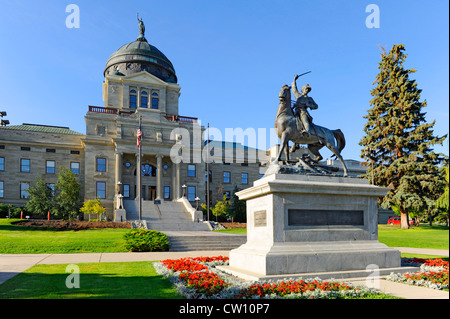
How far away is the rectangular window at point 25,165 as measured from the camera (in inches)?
1889

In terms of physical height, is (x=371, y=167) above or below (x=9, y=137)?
below

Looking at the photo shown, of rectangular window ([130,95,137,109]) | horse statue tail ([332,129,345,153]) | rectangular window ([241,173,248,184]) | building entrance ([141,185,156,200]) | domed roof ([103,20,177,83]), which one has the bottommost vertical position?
building entrance ([141,185,156,200])

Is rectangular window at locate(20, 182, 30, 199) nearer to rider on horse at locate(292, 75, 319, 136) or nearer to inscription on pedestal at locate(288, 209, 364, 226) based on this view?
rider on horse at locate(292, 75, 319, 136)

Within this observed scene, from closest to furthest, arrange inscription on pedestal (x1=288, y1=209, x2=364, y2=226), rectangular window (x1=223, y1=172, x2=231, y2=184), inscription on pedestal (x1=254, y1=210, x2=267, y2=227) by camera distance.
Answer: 1. inscription on pedestal (x1=288, y1=209, x2=364, y2=226)
2. inscription on pedestal (x1=254, y1=210, x2=267, y2=227)
3. rectangular window (x1=223, y1=172, x2=231, y2=184)

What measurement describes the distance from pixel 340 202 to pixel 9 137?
50.8m

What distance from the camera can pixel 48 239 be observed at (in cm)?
2150

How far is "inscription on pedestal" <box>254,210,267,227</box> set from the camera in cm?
1011

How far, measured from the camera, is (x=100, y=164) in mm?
48156

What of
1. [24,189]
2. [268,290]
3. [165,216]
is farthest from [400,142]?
[24,189]

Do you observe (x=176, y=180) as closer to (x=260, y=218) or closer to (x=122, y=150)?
(x=122, y=150)

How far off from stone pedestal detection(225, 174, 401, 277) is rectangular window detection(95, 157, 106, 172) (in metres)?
41.2

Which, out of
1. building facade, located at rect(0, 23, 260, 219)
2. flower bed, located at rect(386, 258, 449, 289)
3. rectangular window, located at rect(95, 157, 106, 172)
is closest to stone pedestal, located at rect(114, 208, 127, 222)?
building facade, located at rect(0, 23, 260, 219)
